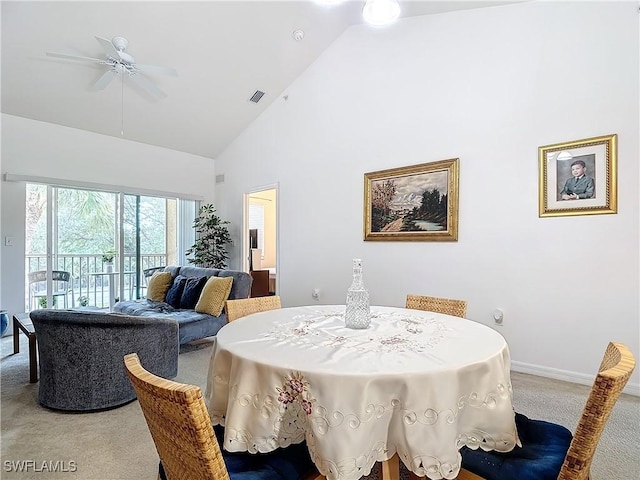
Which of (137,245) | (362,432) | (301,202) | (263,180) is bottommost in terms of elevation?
(362,432)

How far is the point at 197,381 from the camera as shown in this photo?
289cm

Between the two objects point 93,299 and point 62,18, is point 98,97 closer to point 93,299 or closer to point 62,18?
point 62,18

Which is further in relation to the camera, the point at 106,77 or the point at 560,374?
the point at 106,77

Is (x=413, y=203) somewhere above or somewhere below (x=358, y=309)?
above

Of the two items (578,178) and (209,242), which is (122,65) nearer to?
(209,242)

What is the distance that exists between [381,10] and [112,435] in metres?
3.15

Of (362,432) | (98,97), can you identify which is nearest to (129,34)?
(98,97)

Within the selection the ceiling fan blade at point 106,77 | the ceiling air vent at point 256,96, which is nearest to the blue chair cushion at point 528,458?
the ceiling fan blade at point 106,77

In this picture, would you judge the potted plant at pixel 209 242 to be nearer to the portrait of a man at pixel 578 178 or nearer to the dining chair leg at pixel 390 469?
the portrait of a man at pixel 578 178

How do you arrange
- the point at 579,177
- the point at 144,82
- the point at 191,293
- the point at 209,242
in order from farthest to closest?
the point at 209,242
the point at 191,293
the point at 144,82
the point at 579,177

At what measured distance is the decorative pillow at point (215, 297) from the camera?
3729 mm

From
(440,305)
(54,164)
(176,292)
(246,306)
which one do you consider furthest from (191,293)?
(440,305)

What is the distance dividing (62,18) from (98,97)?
1143 millimetres

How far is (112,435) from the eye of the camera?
2.09 meters
